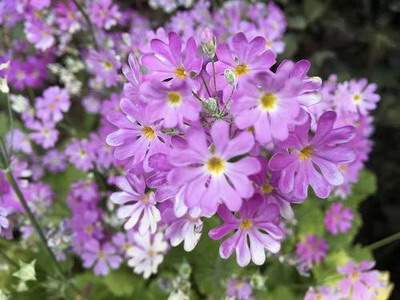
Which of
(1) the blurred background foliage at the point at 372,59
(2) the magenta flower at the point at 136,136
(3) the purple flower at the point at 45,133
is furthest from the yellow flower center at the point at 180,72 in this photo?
(1) the blurred background foliage at the point at 372,59

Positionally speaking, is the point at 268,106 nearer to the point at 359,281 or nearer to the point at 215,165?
the point at 215,165

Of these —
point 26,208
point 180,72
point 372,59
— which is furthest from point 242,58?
point 372,59

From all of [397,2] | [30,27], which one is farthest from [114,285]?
[397,2]

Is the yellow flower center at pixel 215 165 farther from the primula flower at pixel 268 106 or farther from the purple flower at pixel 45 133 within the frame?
the purple flower at pixel 45 133

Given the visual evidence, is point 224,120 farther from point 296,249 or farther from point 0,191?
point 296,249

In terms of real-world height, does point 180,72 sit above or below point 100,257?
above

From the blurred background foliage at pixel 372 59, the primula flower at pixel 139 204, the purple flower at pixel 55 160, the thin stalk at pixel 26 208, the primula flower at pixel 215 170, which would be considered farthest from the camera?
the blurred background foliage at pixel 372 59

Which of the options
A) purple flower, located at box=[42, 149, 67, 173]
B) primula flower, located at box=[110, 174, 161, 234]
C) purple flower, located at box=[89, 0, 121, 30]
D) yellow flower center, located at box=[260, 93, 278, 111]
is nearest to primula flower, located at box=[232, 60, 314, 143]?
yellow flower center, located at box=[260, 93, 278, 111]

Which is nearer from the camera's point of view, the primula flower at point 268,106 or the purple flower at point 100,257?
the primula flower at point 268,106
